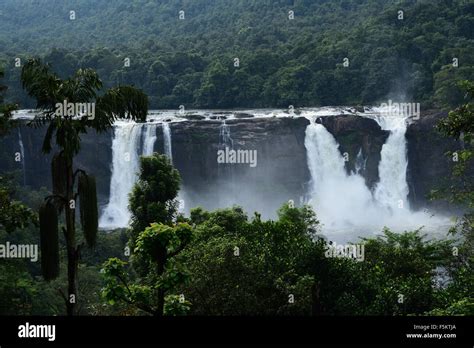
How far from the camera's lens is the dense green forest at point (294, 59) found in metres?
49.1

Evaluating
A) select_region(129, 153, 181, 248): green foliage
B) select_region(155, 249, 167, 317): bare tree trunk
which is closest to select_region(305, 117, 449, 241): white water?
select_region(129, 153, 181, 248): green foliage

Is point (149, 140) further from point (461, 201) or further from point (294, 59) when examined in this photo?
point (461, 201)

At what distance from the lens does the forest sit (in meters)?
9.59

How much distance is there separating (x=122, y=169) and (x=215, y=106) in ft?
39.8

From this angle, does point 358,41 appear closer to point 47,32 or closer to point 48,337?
point 47,32

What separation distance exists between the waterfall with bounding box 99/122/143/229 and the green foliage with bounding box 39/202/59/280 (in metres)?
30.2

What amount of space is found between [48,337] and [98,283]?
19679 millimetres

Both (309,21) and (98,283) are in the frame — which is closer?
(98,283)

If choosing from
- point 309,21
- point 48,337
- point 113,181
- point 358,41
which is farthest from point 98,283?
point 309,21

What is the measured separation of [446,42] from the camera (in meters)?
51.2

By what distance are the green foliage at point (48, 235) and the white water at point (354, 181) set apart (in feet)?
106

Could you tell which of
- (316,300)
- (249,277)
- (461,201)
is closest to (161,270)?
(249,277)

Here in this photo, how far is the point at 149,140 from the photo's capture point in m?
39.1

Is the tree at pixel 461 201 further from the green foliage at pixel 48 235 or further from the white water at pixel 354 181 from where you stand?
the white water at pixel 354 181
